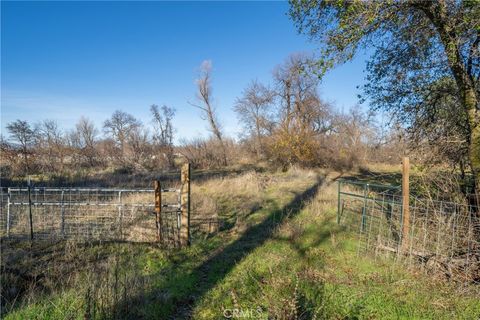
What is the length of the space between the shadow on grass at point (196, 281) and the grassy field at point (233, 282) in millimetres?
16

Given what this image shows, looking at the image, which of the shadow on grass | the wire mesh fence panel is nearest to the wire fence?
the shadow on grass

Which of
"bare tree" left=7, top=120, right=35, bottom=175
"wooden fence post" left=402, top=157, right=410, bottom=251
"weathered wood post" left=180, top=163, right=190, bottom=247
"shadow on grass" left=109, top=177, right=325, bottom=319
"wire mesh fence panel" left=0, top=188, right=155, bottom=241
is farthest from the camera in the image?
"bare tree" left=7, top=120, right=35, bottom=175

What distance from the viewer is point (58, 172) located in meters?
20.1

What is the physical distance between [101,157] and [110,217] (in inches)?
851

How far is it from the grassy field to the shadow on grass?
0.02 m

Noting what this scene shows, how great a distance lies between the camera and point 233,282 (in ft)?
15.5

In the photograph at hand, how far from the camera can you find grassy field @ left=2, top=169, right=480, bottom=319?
3.69m

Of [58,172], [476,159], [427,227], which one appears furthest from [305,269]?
[58,172]

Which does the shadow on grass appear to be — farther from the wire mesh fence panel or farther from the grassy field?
the wire mesh fence panel

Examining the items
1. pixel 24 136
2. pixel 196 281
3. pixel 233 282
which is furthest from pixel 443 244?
pixel 24 136

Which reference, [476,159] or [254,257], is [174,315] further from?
[476,159]

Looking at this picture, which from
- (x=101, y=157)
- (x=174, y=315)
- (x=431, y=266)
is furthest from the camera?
(x=101, y=157)

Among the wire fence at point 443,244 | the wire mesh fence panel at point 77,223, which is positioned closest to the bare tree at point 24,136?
the wire mesh fence panel at point 77,223

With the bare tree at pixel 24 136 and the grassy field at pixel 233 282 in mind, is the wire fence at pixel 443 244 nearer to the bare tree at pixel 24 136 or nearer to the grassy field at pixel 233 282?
the grassy field at pixel 233 282
